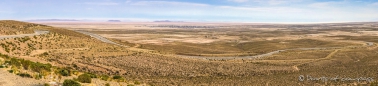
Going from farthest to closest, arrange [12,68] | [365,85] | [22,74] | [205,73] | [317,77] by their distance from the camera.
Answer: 1. [205,73]
2. [317,77]
3. [365,85]
4. [12,68]
5. [22,74]

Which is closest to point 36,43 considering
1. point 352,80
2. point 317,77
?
point 317,77

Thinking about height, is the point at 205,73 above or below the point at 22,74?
below

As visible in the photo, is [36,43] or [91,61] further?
[36,43]

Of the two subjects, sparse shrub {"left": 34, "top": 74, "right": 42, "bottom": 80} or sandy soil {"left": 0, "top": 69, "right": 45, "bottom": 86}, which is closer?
sandy soil {"left": 0, "top": 69, "right": 45, "bottom": 86}

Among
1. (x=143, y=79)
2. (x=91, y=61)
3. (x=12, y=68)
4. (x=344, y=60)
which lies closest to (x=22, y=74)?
(x=12, y=68)

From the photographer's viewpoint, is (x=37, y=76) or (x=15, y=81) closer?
(x=15, y=81)

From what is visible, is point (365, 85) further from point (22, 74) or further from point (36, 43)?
point (36, 43)

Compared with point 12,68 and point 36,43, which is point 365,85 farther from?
point 36,43

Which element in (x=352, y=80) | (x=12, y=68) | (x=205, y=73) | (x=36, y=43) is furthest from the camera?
(x=36, y=43)

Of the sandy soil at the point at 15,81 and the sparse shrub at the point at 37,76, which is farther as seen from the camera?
the sparse shrub at the point at 37,76

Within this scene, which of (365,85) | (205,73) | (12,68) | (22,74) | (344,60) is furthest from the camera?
(344,60)
